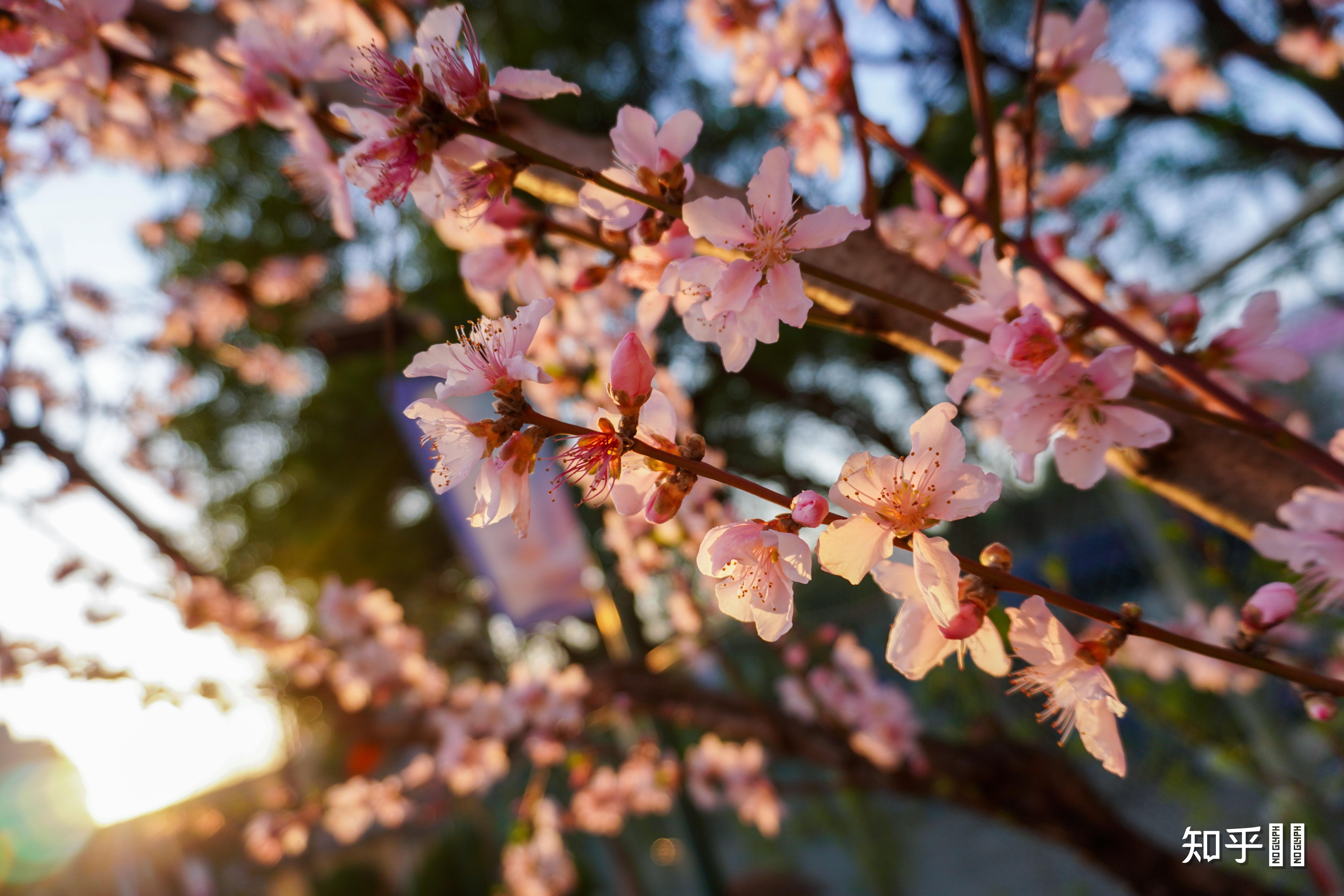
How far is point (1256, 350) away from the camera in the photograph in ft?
2.60

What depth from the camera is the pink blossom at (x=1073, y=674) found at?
1.85 feet

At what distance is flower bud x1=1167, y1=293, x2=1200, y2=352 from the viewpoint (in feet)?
2.54

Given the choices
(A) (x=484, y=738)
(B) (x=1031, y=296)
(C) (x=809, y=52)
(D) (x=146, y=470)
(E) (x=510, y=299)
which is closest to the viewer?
(B) (x=1031, y=296)

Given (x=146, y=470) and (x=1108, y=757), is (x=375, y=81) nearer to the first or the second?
(x=1108, y=757)

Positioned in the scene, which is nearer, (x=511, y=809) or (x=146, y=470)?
(x=146, y=470)

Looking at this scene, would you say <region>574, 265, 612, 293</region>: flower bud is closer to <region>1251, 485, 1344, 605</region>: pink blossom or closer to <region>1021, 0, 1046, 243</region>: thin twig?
<region>1021, 0, 1046, 243</region>: thin twig

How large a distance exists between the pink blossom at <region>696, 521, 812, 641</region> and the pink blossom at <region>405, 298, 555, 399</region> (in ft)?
0.59

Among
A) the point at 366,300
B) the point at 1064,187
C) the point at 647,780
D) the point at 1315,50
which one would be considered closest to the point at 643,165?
the point at 1064,187

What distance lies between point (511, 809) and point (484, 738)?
512 cm

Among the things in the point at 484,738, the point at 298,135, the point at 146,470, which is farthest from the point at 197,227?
the point at 298,135

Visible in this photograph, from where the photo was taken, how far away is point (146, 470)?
4508 millimetres

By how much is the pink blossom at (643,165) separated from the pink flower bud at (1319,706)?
703 mm

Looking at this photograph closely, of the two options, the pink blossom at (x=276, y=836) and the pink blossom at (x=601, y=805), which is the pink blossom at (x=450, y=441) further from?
the pink blossom at (x=276, y=836)

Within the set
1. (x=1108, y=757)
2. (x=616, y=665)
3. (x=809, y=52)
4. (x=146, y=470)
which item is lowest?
(x=1108, y=757)
